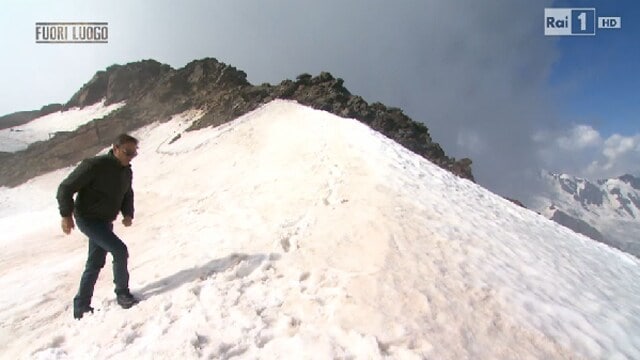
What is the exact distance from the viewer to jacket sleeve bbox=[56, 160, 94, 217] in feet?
19.3

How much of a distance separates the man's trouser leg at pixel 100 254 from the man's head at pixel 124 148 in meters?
0.97

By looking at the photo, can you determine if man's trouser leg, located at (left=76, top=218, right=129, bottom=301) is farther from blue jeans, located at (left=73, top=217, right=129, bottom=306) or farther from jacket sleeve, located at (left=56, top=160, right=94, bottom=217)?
jacket sleeve, located at (left=56, top=160, right=94, bottom=217)

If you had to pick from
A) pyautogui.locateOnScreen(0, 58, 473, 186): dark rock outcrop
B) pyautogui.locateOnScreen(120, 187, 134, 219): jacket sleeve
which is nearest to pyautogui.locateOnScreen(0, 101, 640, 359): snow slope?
pyautogui.locateOnScreen(120, 187, 134, 219): jacket sleeve

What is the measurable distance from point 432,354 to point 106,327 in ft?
13.7

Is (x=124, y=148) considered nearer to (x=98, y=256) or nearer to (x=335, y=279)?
(x=98, y=256)

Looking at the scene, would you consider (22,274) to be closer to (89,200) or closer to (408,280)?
(89,200)

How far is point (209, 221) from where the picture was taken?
1019 cm

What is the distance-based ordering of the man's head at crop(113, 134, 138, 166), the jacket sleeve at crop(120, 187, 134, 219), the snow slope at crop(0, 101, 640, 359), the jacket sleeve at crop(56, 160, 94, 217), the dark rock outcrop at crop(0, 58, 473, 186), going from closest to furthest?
the snow slope at crop(0, 101, 640, 359), the jacket sleeve at crop(56, 160, 94, 217), the man's head at crop(113, 134, 138, 166), the jacket sleeve at crop(120, 187, 134, 219), the dark rock outcrop at crop(0, 58, 473, 186)

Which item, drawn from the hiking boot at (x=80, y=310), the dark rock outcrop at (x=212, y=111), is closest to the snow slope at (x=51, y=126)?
the dark rock outcrop at (x=212, y=111)

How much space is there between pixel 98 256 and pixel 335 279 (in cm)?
351

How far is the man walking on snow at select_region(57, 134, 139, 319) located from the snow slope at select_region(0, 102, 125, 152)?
48.6m

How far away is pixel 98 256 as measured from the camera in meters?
6.39

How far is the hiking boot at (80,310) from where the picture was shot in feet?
20.2

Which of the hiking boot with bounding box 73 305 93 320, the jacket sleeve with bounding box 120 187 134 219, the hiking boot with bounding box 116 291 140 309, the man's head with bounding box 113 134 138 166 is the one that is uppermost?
the man's head with bounding box 113 134 138 166
